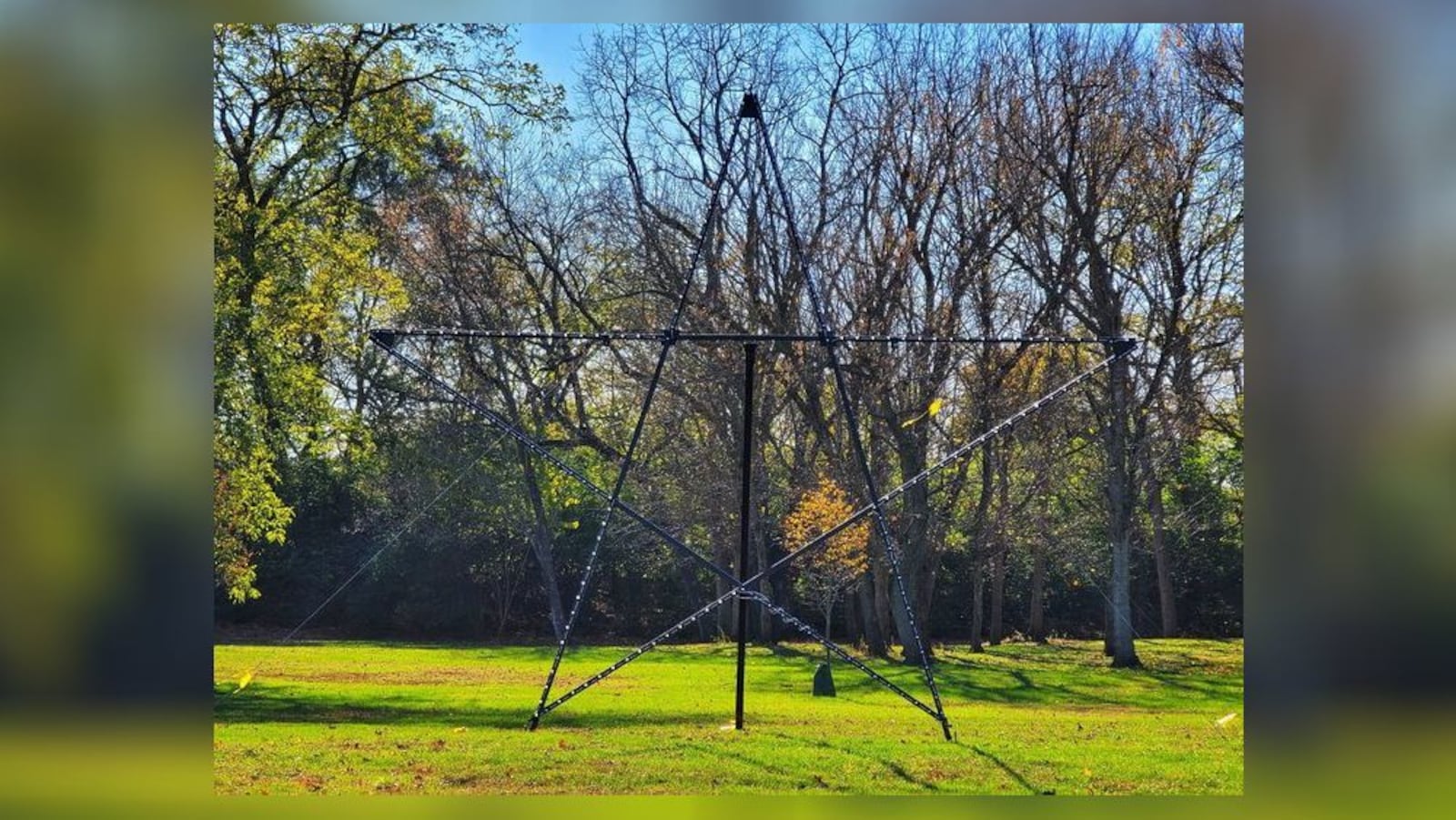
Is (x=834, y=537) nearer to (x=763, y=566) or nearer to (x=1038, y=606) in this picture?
(x=763, y=566)

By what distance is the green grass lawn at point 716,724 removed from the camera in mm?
6758

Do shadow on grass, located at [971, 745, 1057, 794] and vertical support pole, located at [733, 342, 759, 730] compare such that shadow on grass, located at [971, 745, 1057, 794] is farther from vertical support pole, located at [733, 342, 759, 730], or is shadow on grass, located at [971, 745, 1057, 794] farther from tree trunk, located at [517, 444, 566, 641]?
tree trunk, located at [517, 444, 566, 641]

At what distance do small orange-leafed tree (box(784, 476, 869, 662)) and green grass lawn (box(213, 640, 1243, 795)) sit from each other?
0.75 metres

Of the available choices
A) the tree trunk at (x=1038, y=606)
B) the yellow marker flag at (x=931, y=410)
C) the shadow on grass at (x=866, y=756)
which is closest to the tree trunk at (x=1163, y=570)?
the tree trunk at (x=1038, y=606)

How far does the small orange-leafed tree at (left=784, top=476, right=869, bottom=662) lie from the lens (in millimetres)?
11023

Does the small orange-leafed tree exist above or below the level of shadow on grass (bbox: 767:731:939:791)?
above

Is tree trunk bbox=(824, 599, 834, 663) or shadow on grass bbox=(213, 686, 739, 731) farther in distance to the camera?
tree trunk bbox=(824, 599, 834, 663)

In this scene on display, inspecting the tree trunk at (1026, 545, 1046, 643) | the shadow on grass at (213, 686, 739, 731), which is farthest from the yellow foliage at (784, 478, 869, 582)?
the shadow on grass at (213, 686, 739, 731)
